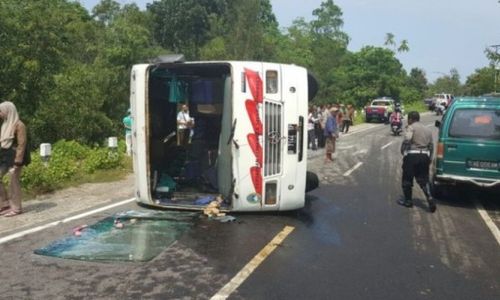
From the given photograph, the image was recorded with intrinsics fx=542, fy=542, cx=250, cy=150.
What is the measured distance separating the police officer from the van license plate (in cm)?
84

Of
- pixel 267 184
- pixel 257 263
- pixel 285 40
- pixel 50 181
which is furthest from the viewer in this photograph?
pixel 285 40

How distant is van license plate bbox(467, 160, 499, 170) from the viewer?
9297 millimetres

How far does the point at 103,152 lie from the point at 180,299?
933cm

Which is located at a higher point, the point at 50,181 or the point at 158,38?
the point at 158,38

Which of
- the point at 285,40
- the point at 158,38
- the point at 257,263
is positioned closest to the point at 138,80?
the point at 257,263

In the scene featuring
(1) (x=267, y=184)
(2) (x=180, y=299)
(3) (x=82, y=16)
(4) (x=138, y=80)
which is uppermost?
(3) (x=82, y=16)

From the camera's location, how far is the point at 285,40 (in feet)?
267

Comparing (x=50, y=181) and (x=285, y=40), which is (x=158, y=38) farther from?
(x=50, y=181)

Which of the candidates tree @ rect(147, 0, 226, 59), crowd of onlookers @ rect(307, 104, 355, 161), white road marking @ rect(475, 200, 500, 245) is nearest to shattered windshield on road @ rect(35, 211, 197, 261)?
white road marking @ rect(475, 200, 500, 245)

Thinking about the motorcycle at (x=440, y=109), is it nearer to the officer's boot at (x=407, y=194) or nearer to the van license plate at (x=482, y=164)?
the van license plate at (x=482, y=164)

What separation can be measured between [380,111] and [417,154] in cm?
3256

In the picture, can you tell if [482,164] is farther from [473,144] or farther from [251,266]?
[251,266]

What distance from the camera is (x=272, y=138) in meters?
7.80

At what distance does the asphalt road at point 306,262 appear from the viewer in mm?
5047
